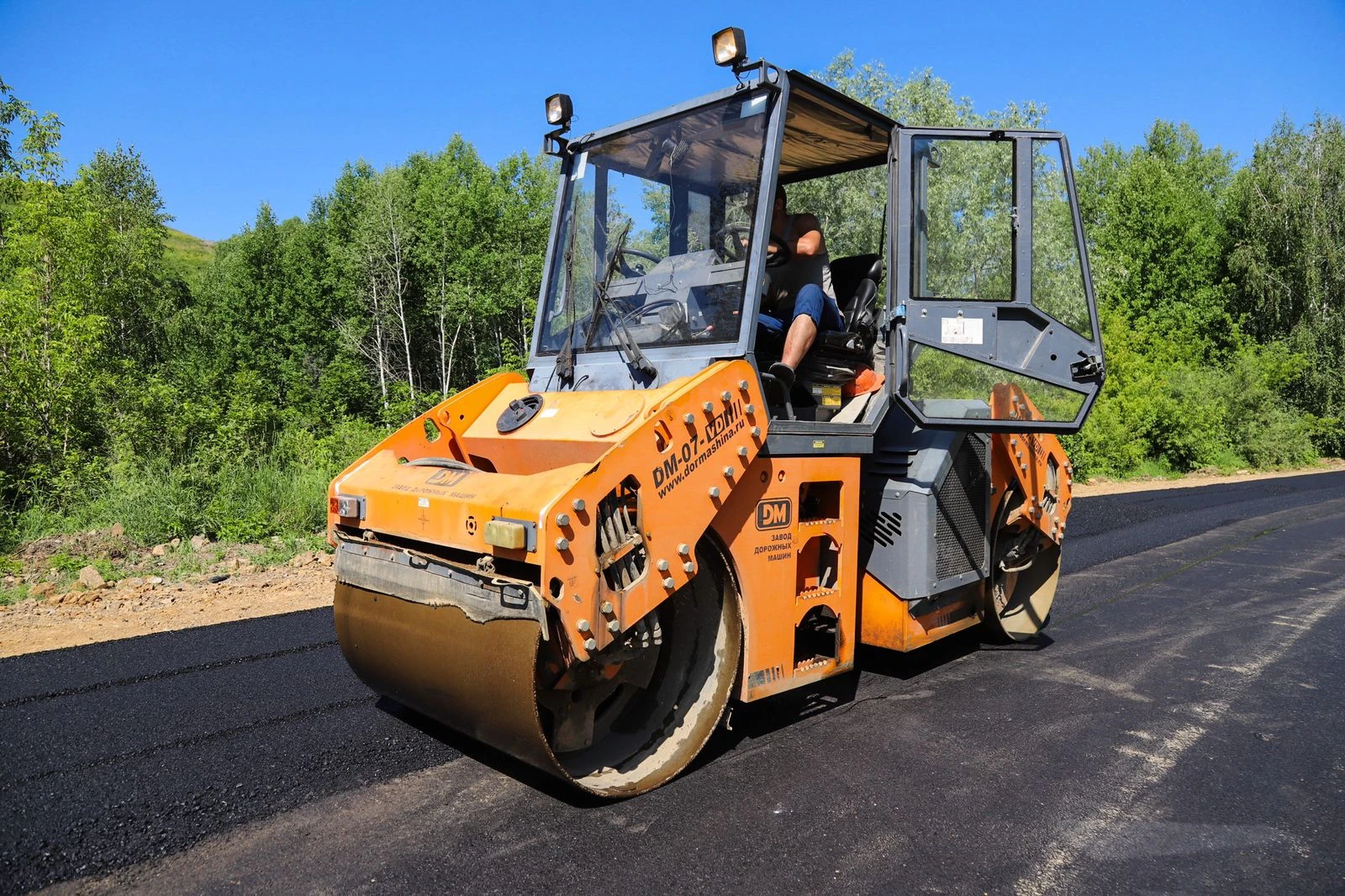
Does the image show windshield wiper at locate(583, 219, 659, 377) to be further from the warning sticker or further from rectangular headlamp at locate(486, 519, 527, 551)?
the warning sticker

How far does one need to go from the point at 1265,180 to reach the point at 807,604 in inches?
1403

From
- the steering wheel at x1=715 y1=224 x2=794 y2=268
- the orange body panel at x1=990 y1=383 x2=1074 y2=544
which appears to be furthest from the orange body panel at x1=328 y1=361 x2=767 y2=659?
the orange body panel at x1=990 y1=383 x2=1074 y2=544

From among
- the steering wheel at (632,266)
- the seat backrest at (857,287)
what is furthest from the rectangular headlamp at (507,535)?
the seat backrest at (857,287)

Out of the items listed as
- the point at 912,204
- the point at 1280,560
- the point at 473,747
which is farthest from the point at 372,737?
the point at 1280,560

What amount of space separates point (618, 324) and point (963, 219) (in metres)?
1.76

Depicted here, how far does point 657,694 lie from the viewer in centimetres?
353

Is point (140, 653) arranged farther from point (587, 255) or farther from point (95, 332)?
point (95, 332)

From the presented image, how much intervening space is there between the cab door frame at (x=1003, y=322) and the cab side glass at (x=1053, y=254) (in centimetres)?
3

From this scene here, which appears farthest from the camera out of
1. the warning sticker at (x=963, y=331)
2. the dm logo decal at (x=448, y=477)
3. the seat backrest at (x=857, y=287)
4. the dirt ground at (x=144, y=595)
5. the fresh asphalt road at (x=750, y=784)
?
the dirt ground at (x=144, y=595)

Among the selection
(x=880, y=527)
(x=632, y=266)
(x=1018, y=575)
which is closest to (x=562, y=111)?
(x=632, y=266)

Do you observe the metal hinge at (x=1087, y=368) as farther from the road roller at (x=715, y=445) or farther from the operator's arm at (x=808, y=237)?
the operator's arm at (x=808, y=237)

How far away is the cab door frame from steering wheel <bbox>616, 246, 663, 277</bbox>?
114cm

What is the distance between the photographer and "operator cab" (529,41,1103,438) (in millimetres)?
3818

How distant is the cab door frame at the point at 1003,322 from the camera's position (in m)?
4.09
